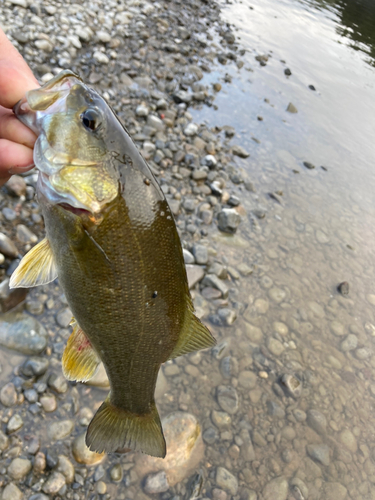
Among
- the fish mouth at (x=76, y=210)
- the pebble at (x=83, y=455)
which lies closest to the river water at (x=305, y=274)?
the pebble at (x=83, y=455)

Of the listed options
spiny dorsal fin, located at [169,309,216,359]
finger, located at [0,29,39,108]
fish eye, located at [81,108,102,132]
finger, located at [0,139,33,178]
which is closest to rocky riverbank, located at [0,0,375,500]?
spiny dorsal fin, located at [169,309,216,359]

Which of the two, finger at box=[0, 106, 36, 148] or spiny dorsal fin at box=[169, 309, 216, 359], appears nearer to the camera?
finger at box=[0, 106, 36, 148]

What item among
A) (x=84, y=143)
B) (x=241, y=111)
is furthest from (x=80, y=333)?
(x=241, y=111)

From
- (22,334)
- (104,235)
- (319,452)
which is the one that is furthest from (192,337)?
(319,452)

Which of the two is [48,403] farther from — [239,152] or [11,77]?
[239,152]

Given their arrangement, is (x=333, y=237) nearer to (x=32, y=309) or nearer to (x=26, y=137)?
(x=32, y=309)

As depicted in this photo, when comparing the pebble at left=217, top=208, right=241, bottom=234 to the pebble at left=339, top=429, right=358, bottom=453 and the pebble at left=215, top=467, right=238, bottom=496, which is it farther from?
the pebble at left=215, top=467, right=238, bottom=496

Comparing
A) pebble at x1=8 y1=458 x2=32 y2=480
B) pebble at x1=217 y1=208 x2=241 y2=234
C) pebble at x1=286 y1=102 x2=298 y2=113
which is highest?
pebble at x1=286 y1=102 x2=298 y2=113

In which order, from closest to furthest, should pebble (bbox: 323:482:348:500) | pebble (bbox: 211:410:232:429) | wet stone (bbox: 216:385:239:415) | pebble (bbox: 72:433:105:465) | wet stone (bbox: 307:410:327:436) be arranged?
pebble (bbox: 72:433:105:465) < pebble (bbox: 323:482:348:500) < pebble (bbox: 211:410:232:429) < wet stone (bbox: 216:385:239:415) < wet stone (bbox: 307:410:327:436)
